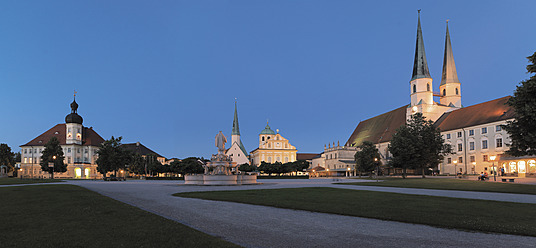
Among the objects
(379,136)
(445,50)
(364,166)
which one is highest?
(445,50)

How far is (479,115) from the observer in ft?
271

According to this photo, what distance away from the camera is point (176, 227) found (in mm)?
10289

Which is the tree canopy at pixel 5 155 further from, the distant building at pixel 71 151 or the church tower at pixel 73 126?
the church tower at pixel 73 126

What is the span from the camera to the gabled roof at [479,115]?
247 ft

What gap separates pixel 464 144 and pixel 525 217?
259ft

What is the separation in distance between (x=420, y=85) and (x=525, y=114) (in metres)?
81.5

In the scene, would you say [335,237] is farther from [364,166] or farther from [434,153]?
[364,166]

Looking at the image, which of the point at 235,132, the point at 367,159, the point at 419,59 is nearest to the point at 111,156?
the point at 367,159

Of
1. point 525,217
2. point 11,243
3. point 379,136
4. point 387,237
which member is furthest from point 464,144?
point 11,243

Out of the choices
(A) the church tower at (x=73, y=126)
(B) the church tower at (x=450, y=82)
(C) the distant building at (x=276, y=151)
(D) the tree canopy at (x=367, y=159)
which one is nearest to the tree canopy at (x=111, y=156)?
(A) the church tower at (x=73, y=126)

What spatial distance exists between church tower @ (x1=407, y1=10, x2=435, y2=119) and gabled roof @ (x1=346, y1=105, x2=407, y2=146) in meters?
6.04

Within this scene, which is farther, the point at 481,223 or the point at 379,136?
the point at 379,136

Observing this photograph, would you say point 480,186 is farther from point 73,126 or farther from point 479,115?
point 73,126

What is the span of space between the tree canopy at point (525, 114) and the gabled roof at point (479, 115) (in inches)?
1860
